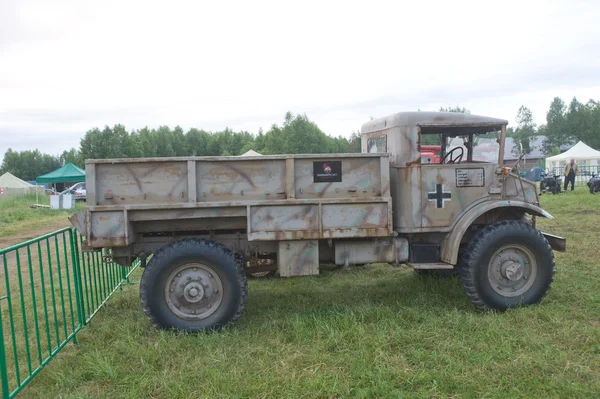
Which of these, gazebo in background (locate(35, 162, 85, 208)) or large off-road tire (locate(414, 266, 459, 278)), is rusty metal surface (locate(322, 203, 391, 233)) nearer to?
large off-road tire (locate(414, 266, 459, 278))

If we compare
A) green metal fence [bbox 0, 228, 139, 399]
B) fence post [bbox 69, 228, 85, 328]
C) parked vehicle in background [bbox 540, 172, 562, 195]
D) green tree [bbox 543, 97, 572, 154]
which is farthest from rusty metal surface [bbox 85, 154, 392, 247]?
green tree [bbox 543, 97, 572, 154]

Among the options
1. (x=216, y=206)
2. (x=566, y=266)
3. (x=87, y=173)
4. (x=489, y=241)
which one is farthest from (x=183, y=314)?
(x=566, y=266)

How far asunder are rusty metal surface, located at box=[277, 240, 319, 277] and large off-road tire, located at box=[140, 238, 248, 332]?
A: 0.44m

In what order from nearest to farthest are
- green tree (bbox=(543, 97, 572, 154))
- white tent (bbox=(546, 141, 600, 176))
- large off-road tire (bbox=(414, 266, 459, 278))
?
large off-road tire (bbox=(414, 266, 459, 278))
white tent (bbox=(546, 141, 600, 176))
green tree (bbox=(543, 97, 572, 154))

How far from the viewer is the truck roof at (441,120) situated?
5.20m

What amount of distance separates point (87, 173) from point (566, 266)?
21.3 feet

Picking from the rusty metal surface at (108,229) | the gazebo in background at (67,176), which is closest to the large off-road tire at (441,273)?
the rusty metal surface at (108,229)

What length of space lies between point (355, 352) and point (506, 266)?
2087 mm

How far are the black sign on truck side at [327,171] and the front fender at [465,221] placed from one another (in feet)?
4.44

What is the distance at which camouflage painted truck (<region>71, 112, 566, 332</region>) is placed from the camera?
15.6 ft

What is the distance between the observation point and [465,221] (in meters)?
5.06

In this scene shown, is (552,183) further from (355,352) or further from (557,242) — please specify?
(355,352)

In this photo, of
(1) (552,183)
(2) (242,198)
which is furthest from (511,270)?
(1) (552,183)

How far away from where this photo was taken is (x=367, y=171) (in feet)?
16.4
